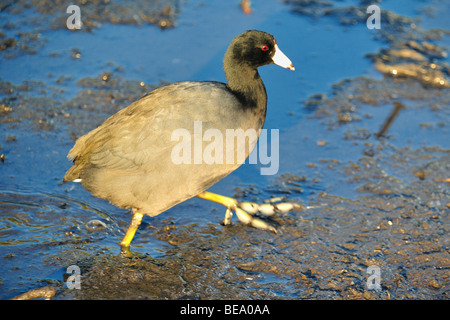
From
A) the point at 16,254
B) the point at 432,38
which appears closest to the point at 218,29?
the point at 432,38

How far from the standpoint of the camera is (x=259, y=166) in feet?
15.7

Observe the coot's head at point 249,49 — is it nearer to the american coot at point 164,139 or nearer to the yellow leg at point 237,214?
the american coot at point 164,139

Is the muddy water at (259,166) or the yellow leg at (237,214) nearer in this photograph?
the muddy water at (259,166)

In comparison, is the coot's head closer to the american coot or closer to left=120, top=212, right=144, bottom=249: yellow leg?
the american coot

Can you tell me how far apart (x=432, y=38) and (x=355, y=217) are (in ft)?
10.8

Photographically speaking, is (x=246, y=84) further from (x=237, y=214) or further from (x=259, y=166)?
(x=259, y=166)

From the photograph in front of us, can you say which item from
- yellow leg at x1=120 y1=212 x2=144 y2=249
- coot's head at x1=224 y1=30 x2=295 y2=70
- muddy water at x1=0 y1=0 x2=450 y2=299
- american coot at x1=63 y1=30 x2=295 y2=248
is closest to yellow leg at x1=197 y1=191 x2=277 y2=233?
muddy water at x1=0 y1=0 x2=450 y2=299

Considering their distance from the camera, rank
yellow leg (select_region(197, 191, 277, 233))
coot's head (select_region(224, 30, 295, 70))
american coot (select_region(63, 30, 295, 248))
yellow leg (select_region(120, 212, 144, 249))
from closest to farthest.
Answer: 1. american coot (select_region(63, 30, 295, 248))
2. yellow leg (select_region(120, 212, 144, 249))
3. coot's head (select_region(224, 30, 295, 70))
4. yellow leg (select_region(197, 191, 277, 233))

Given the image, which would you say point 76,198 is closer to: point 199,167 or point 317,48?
point 199,167

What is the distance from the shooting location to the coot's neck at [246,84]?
385 cm

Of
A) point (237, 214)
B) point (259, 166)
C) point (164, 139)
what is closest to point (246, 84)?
point (164, 139)

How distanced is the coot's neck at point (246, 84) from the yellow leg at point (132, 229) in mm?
1046

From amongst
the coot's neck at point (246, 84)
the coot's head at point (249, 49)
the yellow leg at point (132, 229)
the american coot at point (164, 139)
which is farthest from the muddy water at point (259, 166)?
the coot's head at point (249, 49)

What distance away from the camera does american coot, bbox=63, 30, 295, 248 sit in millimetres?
3580
